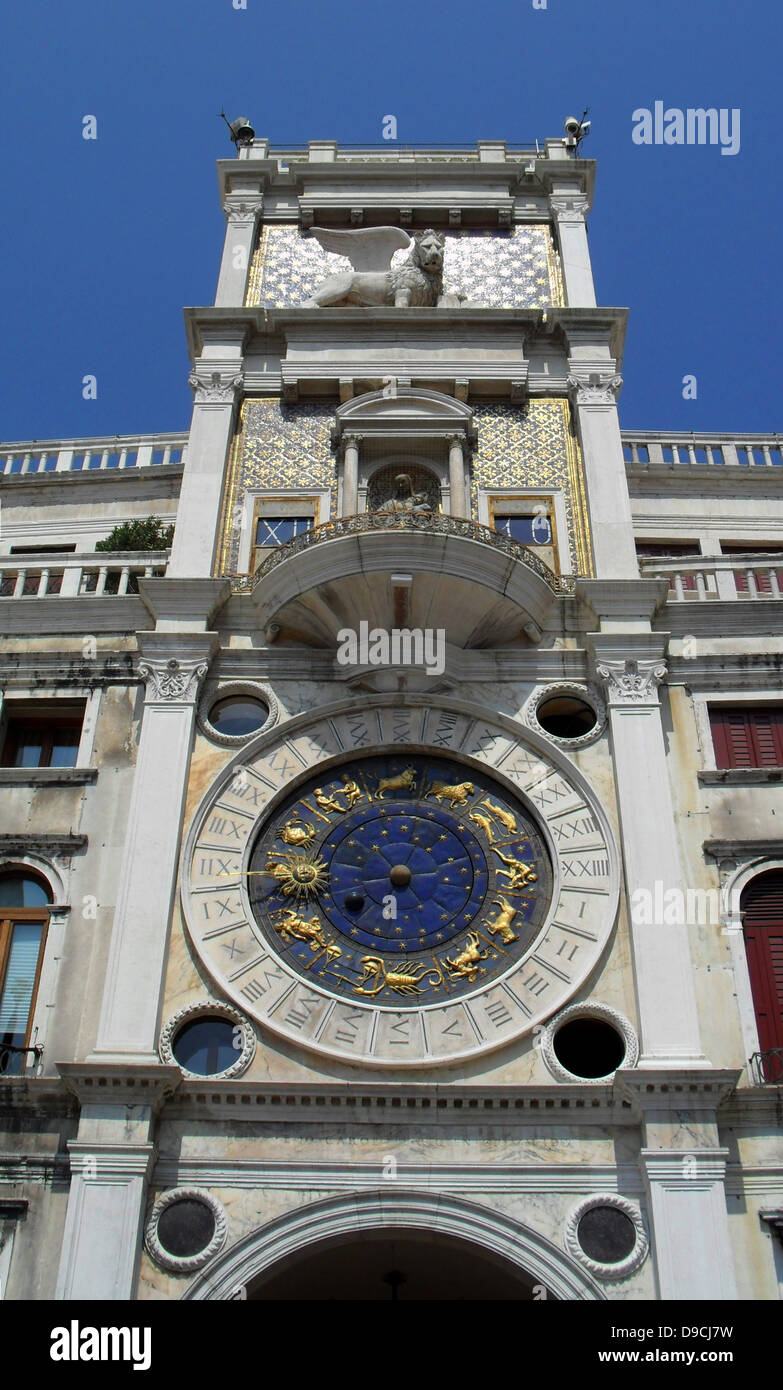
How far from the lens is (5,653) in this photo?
19.5m

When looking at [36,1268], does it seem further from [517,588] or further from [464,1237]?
[517,588]

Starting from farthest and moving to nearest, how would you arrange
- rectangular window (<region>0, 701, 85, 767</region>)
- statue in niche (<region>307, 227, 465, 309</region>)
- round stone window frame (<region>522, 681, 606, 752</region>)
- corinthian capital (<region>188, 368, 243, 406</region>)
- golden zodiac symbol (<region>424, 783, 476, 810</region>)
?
statue in niche (<region>307, 227, 465, 309</region>) → corinthian capital (<region>188, 368, 243, 406</region>) → rectangular window (<region>0, 701, 85, 767</region>) → round stone window frame (<region>522, 681, 606, 752</region>) → golden zodiac symbol (<region>424, 783, 476, 810</region>)

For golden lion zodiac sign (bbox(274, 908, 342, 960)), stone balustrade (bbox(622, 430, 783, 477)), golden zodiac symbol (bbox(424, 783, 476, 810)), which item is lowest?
golden lion zodiac sign (bbox(274, 908, 342, 960))

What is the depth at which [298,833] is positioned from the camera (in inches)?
701

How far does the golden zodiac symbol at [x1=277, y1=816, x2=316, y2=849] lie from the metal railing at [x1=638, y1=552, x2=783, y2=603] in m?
6.05

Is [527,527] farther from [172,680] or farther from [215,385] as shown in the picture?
[172,680]

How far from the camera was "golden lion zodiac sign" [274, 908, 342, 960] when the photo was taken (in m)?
16.9

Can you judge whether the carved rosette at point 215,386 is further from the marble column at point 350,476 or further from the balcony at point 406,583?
the balcony at point 406,583

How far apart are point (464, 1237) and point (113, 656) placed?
881 cm

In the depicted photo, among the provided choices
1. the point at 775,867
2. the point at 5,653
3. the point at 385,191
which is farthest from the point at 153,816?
the point at 385,191

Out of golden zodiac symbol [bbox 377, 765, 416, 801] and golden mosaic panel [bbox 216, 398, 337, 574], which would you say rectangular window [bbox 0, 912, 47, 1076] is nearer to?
golden zodiac symbol [bbox 377, 765, 416, 801]

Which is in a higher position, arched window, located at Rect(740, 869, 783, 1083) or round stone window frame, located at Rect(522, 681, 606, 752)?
round stone window frame, located at Rect(522, 681, 606, 752)

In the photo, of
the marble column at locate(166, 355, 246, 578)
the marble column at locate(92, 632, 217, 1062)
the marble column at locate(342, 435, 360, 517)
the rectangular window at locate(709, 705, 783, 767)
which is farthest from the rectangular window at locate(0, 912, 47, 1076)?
the rectangular window at locate(709, 705, 783, 767)

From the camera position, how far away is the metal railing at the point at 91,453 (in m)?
25.2
